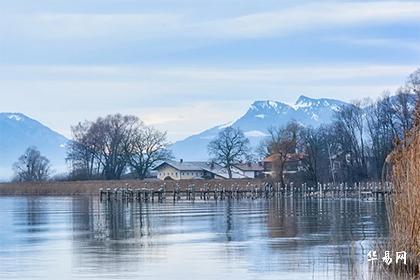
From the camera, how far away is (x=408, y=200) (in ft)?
62.5

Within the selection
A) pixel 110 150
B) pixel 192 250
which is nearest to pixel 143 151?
pixel 110 150

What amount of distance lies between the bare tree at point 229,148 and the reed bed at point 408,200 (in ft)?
463

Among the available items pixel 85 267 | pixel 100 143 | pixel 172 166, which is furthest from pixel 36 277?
pixel 172 166

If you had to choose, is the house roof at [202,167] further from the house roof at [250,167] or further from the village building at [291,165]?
the village building at [291,165]

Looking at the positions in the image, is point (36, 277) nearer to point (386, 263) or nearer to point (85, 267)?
point (85, 267)

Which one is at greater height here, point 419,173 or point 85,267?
point 419,173

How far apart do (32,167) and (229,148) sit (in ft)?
118

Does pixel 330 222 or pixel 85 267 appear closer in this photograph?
pixel 85 267

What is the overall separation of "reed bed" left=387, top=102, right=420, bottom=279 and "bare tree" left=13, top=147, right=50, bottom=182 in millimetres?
151543

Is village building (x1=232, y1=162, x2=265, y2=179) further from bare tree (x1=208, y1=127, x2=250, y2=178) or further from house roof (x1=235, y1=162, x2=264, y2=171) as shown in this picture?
bare tree (x1=208, y1=127, x2=250, y2=178)

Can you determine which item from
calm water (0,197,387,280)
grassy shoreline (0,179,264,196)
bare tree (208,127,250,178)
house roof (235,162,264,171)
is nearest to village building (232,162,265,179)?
house roof (235,162,264,171)

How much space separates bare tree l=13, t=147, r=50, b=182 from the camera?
558ft

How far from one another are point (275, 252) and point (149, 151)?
415 feet

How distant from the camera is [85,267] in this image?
1017 inches
